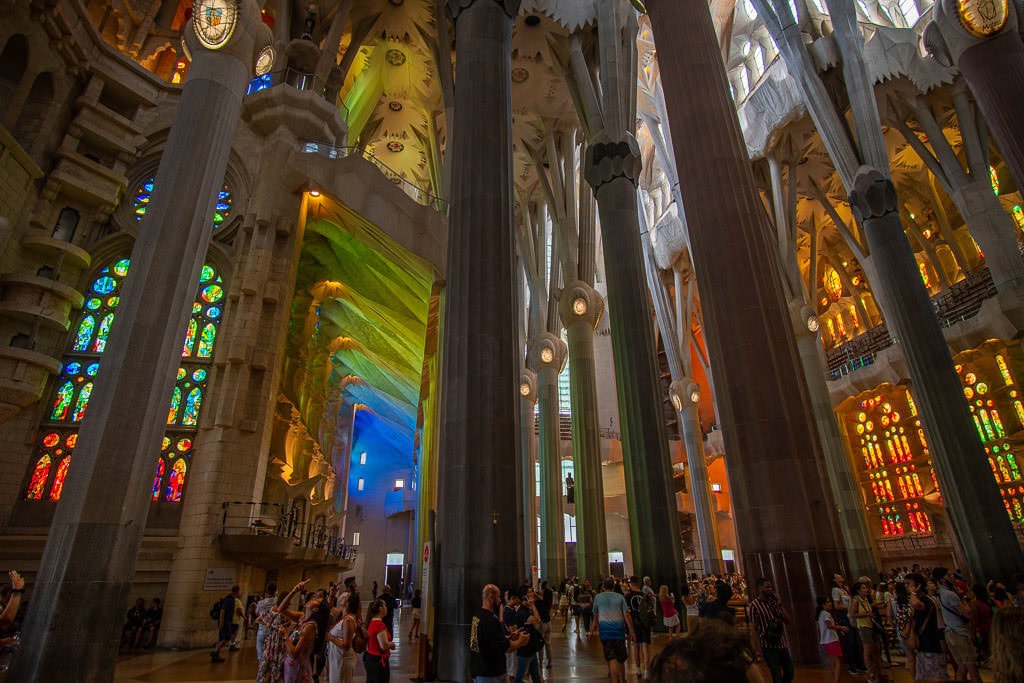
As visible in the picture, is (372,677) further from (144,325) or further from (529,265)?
(529,265)

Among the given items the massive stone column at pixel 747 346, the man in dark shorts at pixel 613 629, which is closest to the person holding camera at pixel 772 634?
the man in dark shorts at pixel 613 629

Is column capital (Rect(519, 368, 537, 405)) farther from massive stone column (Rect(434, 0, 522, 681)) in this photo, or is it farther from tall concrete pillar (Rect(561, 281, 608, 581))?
massive stone column (Rect(434, 0, 522, 681))

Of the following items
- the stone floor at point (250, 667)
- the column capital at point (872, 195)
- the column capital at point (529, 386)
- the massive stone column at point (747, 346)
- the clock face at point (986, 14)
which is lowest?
the stone floor at point (250, 667)

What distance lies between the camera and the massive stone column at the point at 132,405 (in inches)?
221

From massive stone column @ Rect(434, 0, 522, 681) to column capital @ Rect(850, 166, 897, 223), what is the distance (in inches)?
437

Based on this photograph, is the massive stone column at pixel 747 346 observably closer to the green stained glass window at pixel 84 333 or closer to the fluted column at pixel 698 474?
the green stained glass window at pixel 84 333

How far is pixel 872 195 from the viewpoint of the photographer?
14.8 meters

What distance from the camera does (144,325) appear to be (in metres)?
6.79

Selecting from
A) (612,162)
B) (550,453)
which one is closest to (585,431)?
(550,453)

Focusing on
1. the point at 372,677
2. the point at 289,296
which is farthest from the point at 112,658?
the point at 289,296

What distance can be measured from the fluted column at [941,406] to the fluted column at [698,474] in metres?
11.2

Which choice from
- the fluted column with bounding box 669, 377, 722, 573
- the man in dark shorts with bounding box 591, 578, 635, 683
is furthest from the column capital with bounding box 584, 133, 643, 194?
the fluted column with bounding box 669, 377, 722, 573

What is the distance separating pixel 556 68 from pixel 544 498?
14.7 metres

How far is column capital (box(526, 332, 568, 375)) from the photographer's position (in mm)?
21625
